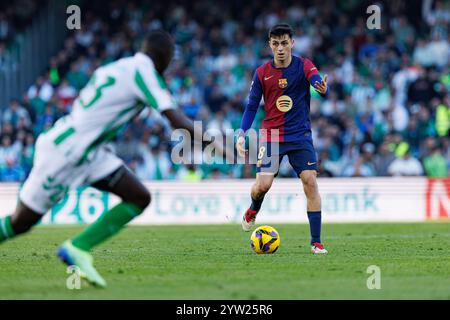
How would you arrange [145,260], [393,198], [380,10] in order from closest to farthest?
[145,260] → [393,198] → [380,10]

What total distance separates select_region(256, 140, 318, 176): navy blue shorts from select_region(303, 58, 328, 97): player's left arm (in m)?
0.78

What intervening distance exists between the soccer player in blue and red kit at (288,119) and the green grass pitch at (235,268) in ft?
2.82

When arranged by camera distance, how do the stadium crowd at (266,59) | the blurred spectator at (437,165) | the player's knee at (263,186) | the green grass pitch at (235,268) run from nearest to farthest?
the green grass pitch at (235,268)
the player's knee at (263,186)
the blurred spectator at (437,165)
the stadium crowd at (266,59)

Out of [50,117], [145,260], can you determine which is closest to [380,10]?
[50,117]

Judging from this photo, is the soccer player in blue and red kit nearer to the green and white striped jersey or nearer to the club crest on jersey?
the club crest on jersey

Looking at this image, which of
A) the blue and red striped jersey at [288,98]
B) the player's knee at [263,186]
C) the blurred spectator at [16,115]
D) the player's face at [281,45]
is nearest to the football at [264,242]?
the player's knee at [263,186]

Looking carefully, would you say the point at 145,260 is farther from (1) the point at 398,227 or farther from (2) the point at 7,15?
(2) the point at 7,15

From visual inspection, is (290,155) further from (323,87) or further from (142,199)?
(142,199)

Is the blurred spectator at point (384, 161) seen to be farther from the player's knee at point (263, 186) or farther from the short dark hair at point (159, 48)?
the short dark hair at point (159, 48)

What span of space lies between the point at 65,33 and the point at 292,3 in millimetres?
7165

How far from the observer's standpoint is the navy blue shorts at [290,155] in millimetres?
12055
